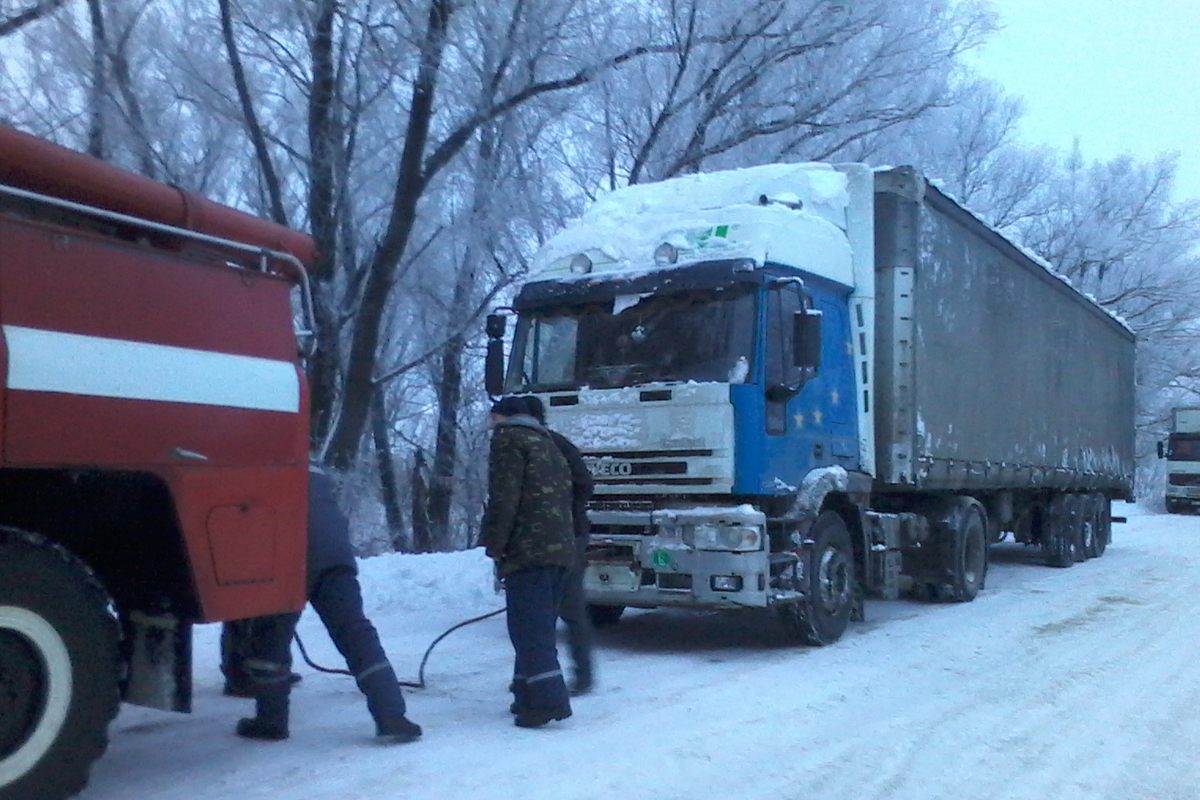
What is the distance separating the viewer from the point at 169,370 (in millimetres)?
4691

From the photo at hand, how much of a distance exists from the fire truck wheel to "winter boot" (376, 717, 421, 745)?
4.78ft

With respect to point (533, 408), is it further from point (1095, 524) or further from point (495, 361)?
point (1095, 524)

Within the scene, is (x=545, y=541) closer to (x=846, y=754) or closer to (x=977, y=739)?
(x=846, y=754)

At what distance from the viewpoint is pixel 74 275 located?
4.40 meters

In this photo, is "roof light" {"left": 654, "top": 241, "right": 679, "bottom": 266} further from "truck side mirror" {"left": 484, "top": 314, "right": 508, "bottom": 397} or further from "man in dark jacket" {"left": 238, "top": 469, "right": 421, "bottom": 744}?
"man in dark jacket" {"left": 238, "top": 469, "right": 421, "bottom": 744}

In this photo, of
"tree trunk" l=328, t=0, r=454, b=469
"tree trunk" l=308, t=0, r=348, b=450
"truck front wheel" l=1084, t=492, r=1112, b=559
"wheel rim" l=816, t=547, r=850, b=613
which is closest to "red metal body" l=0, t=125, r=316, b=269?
"wheel rim" l=816, t=547, r=850, b=613

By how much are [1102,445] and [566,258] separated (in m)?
12.1

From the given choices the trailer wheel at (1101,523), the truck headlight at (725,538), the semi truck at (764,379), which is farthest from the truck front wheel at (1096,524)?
the truck headlight at (725,538)

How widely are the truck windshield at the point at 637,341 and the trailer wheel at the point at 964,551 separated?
14.6 ft

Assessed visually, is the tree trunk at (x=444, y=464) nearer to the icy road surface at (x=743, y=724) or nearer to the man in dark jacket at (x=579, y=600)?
the icy road surface at (x=743, y=724)

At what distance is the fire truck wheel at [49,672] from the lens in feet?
14.0

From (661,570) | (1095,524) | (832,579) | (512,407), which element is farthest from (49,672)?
(1095,524)

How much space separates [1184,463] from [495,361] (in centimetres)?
3042

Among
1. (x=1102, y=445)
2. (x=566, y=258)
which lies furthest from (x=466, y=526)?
(x=566, y=258)
